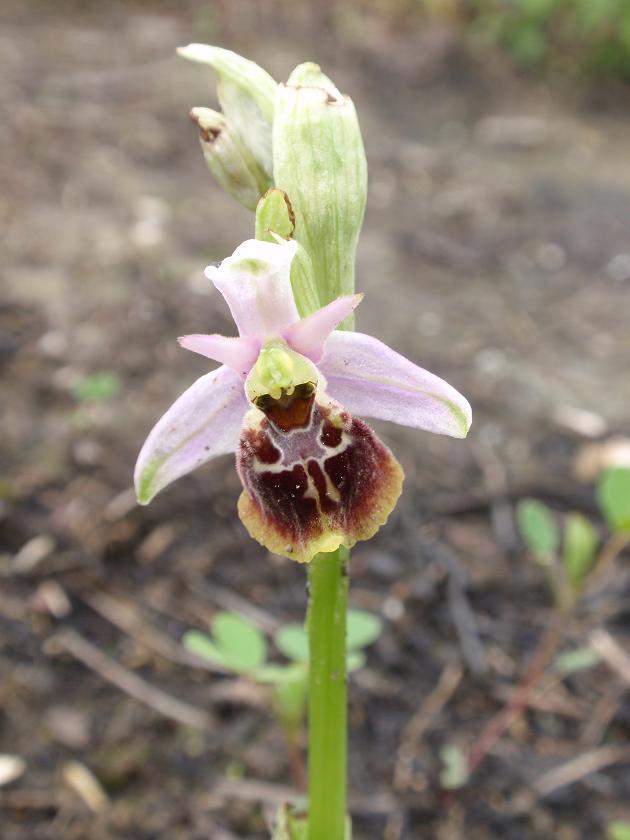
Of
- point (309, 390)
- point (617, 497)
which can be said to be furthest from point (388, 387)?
point (617, 497)

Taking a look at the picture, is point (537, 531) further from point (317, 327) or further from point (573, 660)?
point (317, 327)

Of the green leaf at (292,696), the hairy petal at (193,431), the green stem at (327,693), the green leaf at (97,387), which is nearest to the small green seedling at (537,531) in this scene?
the green leaf at (292,696)

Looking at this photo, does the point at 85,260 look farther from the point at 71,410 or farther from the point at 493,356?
the point at 493,356

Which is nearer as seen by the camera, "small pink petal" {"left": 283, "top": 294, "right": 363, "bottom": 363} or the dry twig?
"small pink petal" {"left": 283, "top": 294, "right": 363, "bottom": 363}

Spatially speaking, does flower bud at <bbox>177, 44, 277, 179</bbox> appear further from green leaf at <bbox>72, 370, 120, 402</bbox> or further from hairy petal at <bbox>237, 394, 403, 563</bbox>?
green leaf at <bbox>72, 370, 120, 402</bbox>

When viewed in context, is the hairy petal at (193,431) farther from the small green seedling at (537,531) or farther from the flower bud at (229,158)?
the small green seedling at (537,531)

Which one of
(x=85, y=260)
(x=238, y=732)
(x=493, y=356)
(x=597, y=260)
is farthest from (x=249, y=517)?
(x=597, y=260)

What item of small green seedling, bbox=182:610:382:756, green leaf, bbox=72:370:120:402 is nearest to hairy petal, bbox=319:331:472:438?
small green seedling, bbox=182:610:382:756

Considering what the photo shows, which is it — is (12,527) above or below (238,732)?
above
